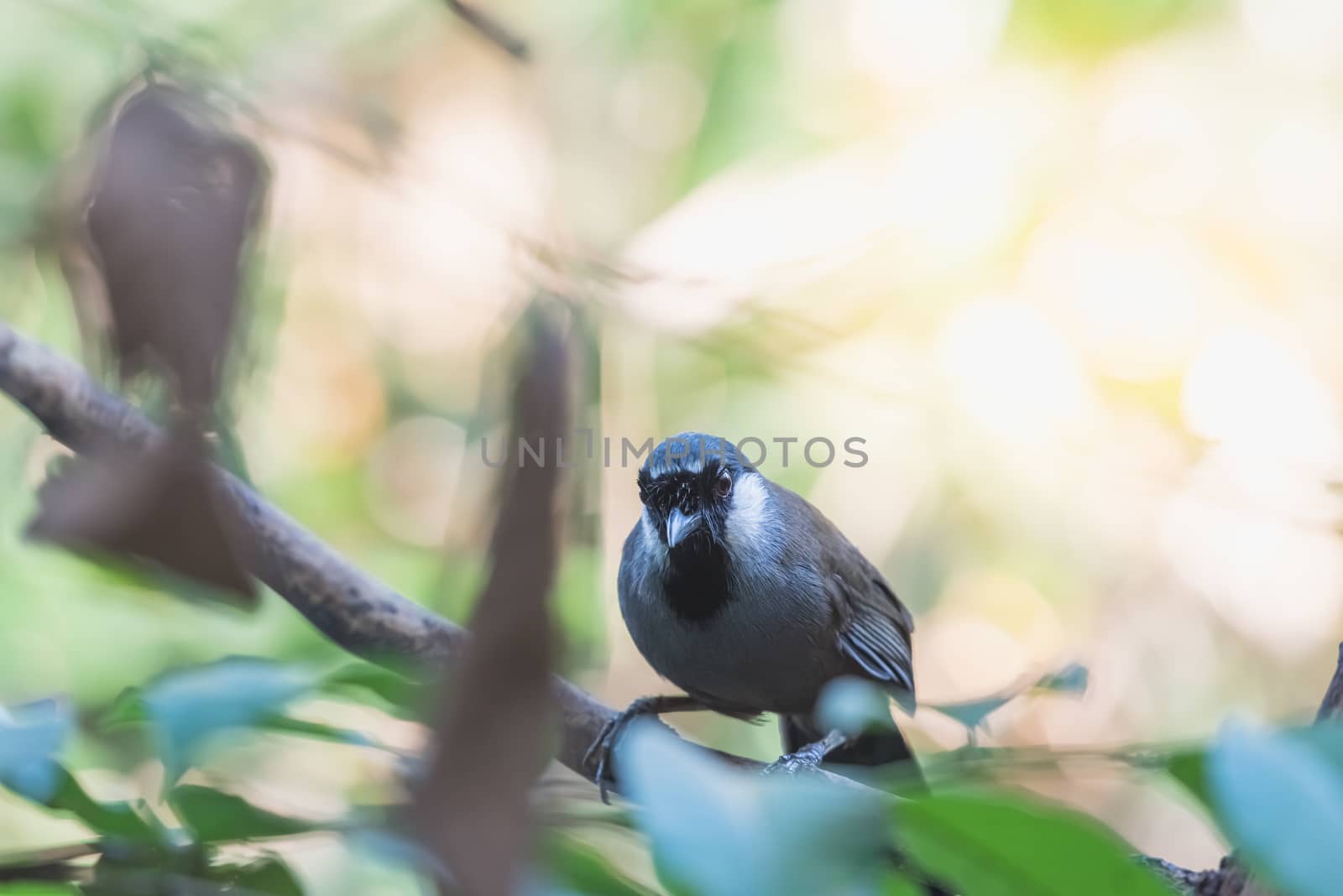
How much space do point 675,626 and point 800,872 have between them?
2.19 metres

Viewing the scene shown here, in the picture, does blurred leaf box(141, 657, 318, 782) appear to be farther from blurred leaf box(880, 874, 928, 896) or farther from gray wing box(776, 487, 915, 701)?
gray wing box(776, 487, 915, 701)

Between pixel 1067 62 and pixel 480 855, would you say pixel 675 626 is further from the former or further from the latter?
pixel 1067 62

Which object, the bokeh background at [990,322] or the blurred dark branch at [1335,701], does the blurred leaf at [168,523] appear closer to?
the blurred dark branch at [1335,701]

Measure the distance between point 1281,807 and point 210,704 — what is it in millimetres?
701

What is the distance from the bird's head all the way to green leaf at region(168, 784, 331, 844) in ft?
6.09

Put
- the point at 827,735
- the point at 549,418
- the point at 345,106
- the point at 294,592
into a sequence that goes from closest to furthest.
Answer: the point at 549,418, the point at 345,106, the point at 294,592, the point at 827,735

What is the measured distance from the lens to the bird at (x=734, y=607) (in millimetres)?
2838

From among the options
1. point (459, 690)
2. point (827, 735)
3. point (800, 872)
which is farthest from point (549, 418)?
point (827, 735)

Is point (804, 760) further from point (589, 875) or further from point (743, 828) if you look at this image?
point (743, 828)

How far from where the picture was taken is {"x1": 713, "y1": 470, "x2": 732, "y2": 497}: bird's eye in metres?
2.97

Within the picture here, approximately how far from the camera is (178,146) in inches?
34.4

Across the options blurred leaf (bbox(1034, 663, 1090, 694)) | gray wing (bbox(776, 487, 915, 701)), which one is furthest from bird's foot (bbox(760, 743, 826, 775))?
blurred leaf (bbox(1034, 663, 1090, 694))

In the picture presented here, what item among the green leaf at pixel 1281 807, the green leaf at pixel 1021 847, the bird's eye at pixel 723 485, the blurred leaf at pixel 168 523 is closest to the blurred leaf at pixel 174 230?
the blurred leaf at pixel 168 523

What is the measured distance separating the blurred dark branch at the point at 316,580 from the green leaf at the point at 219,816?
75cm
